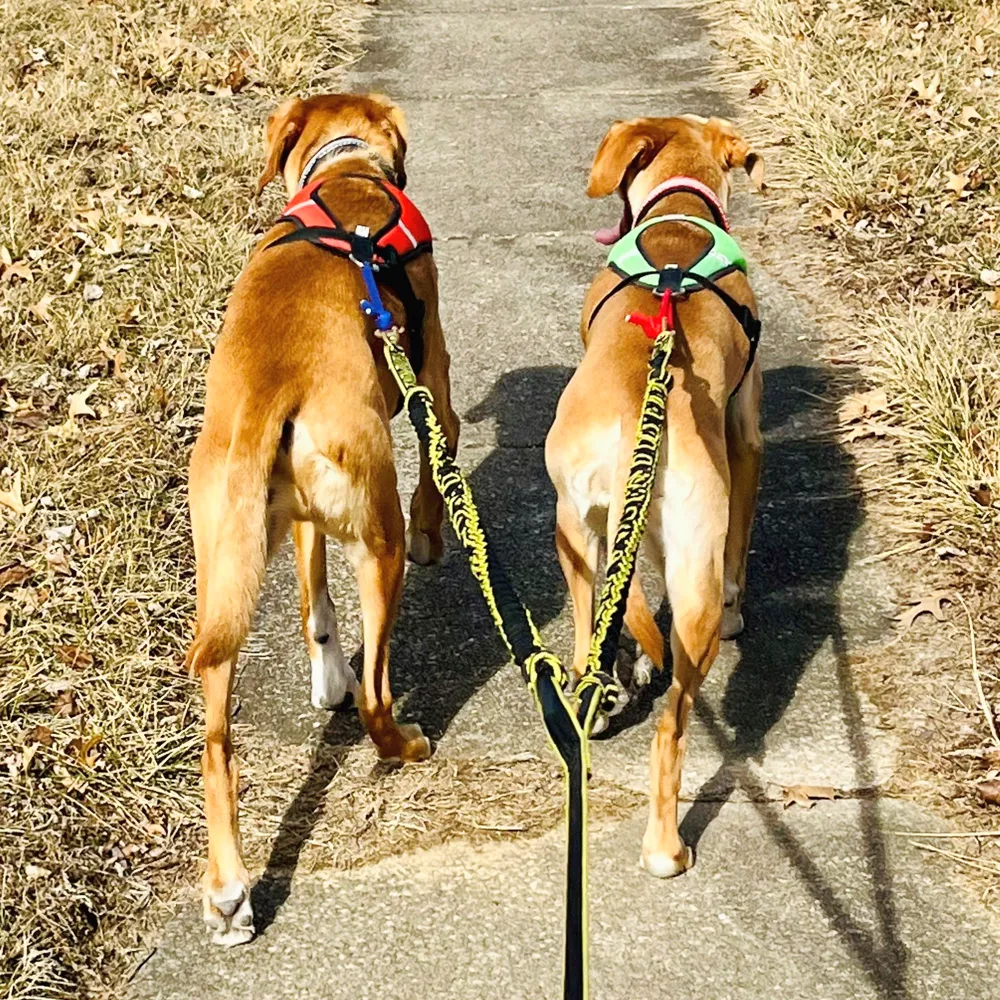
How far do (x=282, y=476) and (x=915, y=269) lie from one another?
13.9 feet

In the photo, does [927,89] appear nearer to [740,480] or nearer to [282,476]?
[740,480]

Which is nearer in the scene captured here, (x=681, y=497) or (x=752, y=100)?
(x=681, y=497)

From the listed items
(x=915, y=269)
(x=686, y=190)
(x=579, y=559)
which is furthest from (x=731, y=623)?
(x=915, y=269)

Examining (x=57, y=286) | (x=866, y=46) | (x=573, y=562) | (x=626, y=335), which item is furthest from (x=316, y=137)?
(x=866, y=46)

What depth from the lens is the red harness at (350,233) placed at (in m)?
3.80

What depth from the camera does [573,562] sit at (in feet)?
12.0

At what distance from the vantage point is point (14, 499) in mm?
4906

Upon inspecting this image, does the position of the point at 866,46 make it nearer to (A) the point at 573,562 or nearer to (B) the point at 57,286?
(B) the point at 57,286

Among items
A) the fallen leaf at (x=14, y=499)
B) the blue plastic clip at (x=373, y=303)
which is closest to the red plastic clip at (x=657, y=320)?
the blue plastic clip at (x=373, y=303)

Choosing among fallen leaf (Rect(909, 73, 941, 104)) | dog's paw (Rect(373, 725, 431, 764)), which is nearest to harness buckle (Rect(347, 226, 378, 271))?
dog's paw (Rect(373, 725, 431, 764))

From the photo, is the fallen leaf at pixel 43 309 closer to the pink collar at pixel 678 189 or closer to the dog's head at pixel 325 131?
the dog's head at pixel 325 131

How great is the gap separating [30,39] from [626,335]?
729cm

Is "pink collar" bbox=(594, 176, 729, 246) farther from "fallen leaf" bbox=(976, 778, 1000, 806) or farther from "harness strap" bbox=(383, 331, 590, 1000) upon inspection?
"fallen leaf" bbox=(976, 778, 1000, 806)

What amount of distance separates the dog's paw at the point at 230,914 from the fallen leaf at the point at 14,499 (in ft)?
6.96
